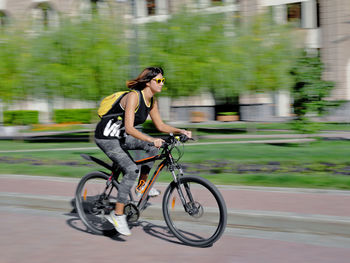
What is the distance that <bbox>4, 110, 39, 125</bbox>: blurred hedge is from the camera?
100 ft

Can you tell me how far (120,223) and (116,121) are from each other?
1.06m

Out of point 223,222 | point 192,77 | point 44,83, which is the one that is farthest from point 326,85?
point 223,222

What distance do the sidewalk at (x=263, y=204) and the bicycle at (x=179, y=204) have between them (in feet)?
2.50

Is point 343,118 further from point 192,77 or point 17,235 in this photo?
point 17,235

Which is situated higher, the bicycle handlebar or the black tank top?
the black tank top

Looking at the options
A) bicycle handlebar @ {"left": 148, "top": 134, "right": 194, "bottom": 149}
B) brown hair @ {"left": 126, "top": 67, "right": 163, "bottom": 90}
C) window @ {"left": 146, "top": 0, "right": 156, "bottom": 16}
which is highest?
window @ {"left": 146, "top": 0, "right": 156, "bottom": 16}

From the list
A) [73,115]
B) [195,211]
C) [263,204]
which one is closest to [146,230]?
[195,211]

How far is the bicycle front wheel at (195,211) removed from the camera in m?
4.32

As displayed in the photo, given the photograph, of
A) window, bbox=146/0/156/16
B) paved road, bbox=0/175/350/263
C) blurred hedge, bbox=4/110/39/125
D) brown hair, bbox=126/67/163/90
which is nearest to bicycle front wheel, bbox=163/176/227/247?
paved road, bbox=0/175/350/263

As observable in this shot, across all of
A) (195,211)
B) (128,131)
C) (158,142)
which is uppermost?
(128,131)

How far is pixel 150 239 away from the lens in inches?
190

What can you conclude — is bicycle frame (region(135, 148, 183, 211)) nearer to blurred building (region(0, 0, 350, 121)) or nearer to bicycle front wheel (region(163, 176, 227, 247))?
bicycle front wheel (region(163, 176, 227, 247))

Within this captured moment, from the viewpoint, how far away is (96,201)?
5.28 metres

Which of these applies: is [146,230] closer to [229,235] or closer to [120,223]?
[120,223]
